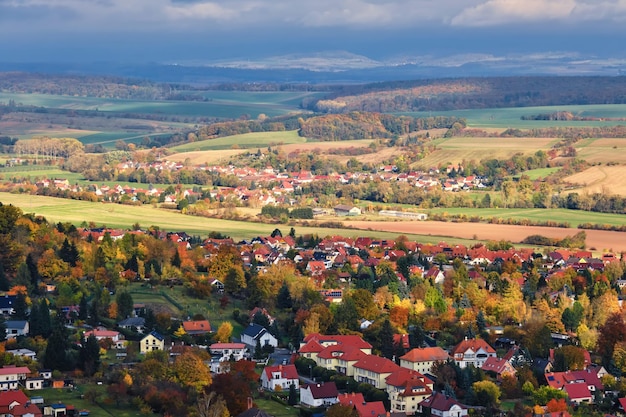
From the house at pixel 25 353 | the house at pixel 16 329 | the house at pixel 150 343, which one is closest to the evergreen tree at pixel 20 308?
the house at pixel 16 329

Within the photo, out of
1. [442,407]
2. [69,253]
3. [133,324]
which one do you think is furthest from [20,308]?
[442,407]

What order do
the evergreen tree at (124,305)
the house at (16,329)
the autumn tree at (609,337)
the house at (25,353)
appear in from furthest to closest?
the evergreen tree at (124,305)
the house at (16,329)
the autumn tree at (609,337)
the house at (25,353)

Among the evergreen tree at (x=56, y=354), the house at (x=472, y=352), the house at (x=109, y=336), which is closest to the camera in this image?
the evergreen tree at (x=56, y=354)

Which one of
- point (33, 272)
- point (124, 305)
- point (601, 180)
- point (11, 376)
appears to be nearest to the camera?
point (11, 376)

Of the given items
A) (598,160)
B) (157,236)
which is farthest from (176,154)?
(157,236)

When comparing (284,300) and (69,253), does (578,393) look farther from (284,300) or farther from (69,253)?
(69,253)

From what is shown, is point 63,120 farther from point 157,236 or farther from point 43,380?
point 43,380

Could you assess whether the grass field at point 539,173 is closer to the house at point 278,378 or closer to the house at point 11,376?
the house at point 278,378
